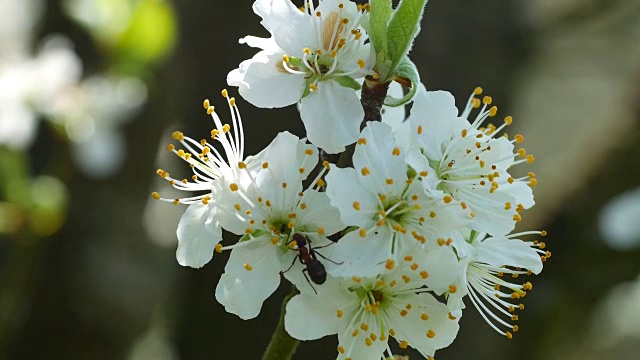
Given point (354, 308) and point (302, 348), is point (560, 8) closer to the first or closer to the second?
point (302, 348)

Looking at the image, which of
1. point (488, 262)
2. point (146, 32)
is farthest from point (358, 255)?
point (146, 32)

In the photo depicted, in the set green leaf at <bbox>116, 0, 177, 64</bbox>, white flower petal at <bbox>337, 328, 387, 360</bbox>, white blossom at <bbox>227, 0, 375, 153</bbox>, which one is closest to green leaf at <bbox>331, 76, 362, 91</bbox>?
white blossom at <bbox>227, 0, 375, 153</bbox>

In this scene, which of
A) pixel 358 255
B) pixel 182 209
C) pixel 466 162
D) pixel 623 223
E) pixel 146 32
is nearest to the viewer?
pixel 358 255

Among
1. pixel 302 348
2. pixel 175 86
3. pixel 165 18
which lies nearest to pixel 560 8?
pixel 175 86

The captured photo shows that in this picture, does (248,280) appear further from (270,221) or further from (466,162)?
(466,162)

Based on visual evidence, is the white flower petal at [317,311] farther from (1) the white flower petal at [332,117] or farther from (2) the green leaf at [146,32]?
(2) the green leaf at [146,32]

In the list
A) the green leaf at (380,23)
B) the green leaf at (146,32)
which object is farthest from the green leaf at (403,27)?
the green leaf at (146,32)
